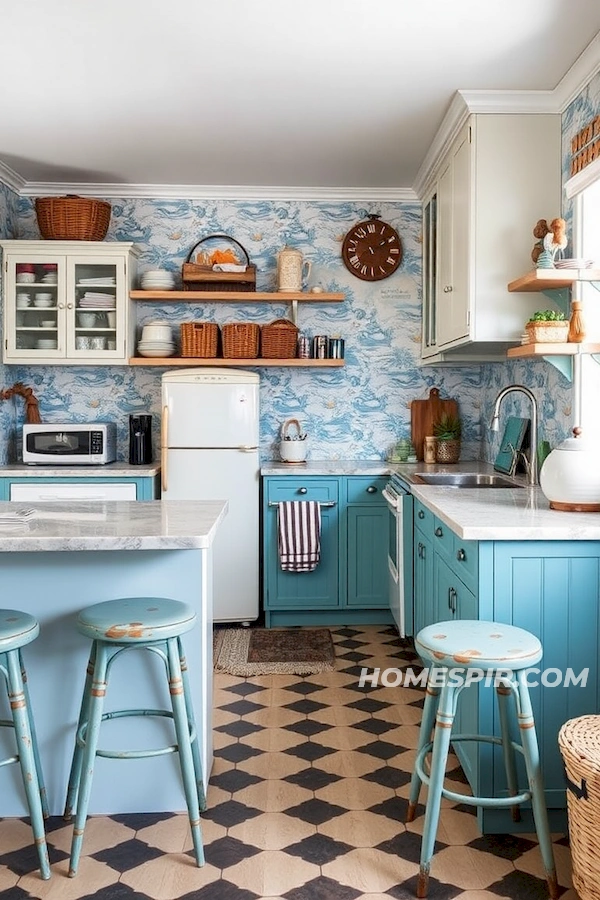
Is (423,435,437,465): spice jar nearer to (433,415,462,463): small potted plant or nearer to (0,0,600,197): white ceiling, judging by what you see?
(433,415,462,463): small potted plant

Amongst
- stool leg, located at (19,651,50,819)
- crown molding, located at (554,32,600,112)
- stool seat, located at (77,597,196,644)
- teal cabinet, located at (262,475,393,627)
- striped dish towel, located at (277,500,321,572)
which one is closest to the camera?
stool seat, located at (77,597,196,644)

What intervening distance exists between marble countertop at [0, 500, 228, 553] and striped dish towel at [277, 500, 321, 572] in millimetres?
1551

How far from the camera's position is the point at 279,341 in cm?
495

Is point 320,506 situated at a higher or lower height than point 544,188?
lower

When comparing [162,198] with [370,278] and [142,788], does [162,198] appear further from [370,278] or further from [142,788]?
[142,788]

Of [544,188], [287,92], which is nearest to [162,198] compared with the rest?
[287,92]

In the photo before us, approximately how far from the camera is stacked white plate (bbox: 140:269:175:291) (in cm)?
497

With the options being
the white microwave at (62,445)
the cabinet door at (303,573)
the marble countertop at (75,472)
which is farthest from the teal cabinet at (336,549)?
the white microwave at (62,445)

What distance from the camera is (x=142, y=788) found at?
2.61 m

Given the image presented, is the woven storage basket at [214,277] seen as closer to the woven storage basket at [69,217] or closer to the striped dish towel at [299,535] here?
the woven storage basket at [69,217]

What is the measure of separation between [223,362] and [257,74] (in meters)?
1.85

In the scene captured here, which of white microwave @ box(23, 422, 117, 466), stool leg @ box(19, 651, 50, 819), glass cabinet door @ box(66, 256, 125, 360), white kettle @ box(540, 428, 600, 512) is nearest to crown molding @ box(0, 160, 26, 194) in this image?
glass cabinet door @ box(66, 256, 125, 360)

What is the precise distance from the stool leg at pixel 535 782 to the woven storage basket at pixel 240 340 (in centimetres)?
307

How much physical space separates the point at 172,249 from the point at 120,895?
383 cm
